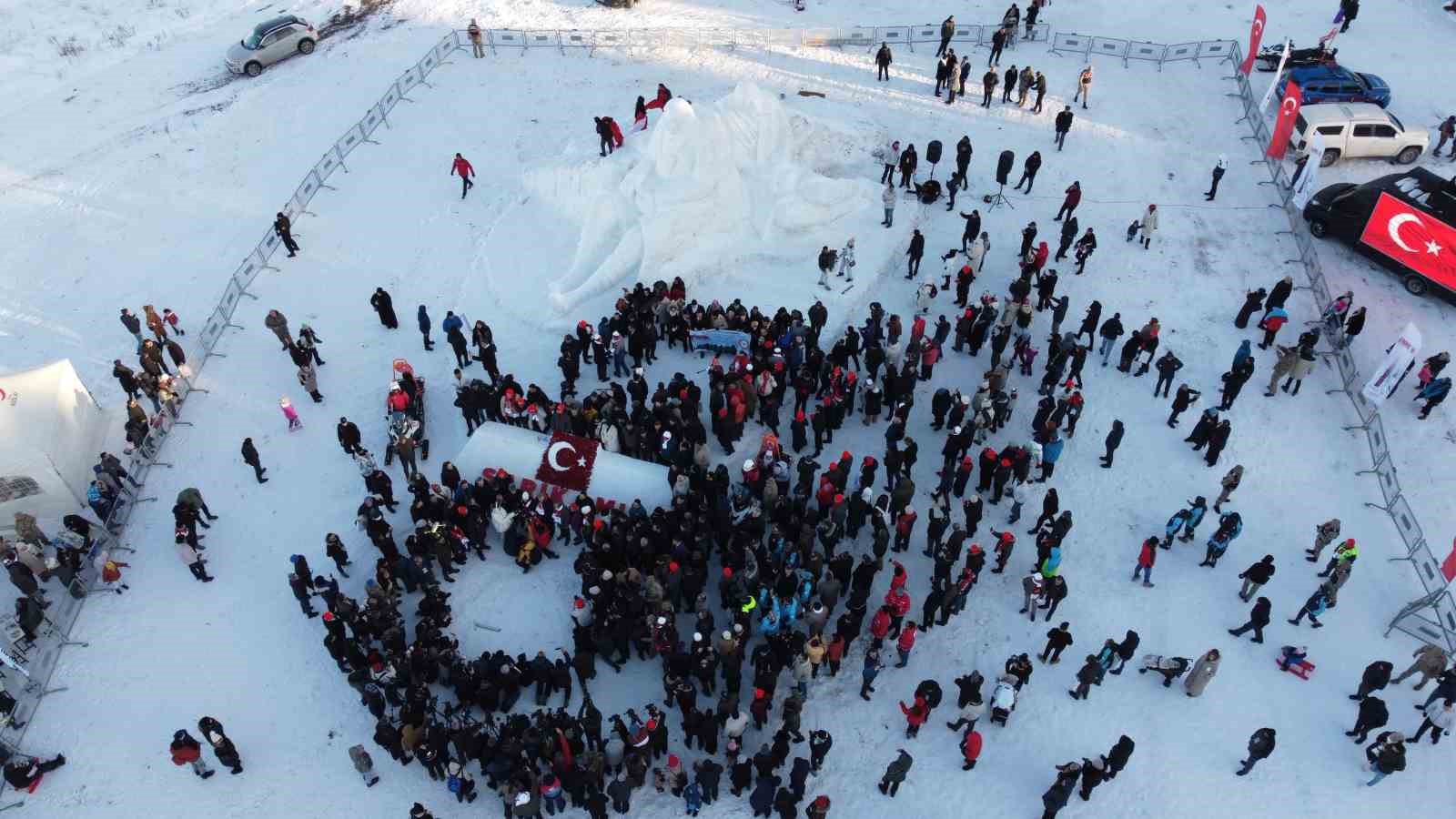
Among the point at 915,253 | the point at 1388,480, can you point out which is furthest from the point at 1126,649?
the point at 915,253

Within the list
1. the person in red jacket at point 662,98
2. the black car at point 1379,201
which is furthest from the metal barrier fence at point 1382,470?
the person in red jacket at point 662,98

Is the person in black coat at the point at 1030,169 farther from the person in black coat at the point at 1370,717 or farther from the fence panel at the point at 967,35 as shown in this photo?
the person in black coat at the point at 1370,717

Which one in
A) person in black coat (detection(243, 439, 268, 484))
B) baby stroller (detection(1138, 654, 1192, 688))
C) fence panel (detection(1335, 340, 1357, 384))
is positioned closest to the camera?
baby stroller (detection(1138, 654, 1192, 688))

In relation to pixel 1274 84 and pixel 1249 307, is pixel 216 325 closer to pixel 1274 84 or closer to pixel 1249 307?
pixel 1249 307

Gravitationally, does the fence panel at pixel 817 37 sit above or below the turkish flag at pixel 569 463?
above

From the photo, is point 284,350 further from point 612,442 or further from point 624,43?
point 624,43

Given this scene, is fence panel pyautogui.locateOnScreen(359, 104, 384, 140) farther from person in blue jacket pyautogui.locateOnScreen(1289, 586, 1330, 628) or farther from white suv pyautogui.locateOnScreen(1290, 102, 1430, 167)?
person in blue jacket pyautogui.locateOnScreen(1289, 586, 1330, 628)

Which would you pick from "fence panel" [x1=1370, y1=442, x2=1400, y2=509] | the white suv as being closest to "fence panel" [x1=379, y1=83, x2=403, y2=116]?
the white suv

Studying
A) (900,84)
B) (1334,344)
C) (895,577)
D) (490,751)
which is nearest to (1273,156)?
(1334,344)
